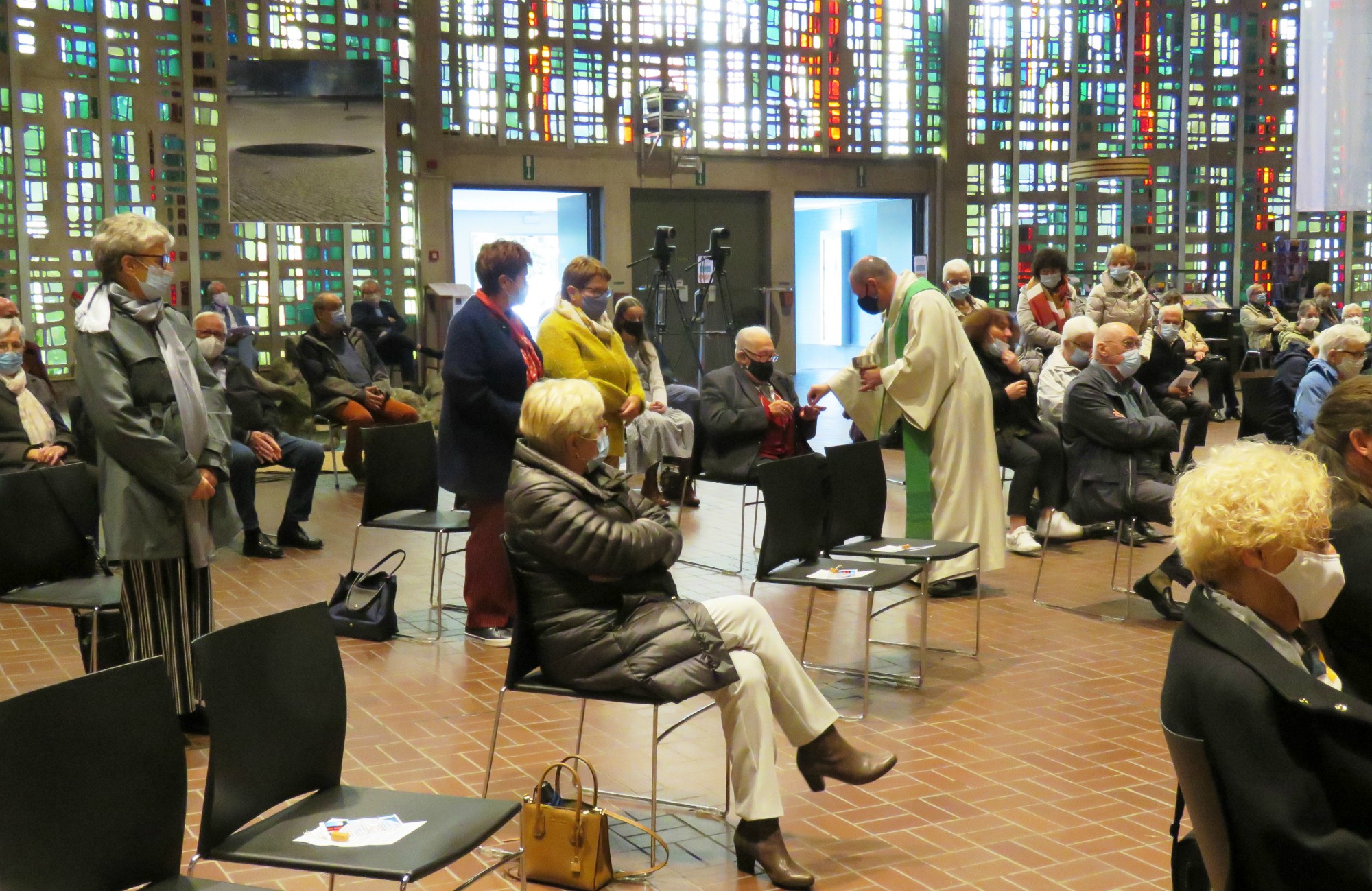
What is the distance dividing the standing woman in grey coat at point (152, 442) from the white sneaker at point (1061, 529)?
5.46 meters

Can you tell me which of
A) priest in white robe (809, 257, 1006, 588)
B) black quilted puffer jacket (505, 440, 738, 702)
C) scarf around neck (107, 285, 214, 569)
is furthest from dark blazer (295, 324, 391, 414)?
black quilted puffer jacket (505, 440, 738, 702)

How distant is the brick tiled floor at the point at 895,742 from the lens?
3869mm

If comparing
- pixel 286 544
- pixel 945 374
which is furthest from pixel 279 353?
pixel 945 374

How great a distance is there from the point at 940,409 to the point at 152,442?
3.97 m

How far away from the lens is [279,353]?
51.0 feet

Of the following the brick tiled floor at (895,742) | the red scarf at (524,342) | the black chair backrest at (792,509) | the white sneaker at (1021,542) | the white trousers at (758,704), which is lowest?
the brick tiled floor at (895,742)

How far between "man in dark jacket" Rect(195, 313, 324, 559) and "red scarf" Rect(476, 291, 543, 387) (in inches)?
111

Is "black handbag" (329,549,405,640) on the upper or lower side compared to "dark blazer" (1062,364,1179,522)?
lower

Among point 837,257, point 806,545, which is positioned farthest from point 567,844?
point 837,257

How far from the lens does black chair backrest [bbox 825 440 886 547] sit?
589 centimetres

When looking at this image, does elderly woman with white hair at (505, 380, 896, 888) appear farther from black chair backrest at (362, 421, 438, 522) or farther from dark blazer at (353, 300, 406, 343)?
dark blazer at (353, 300, 406, 343)

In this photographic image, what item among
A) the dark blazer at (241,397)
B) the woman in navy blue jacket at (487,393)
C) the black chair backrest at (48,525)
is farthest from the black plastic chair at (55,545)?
the dark blazer at (241,397)

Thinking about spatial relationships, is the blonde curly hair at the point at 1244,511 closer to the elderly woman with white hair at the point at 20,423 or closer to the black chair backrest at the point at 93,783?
the black chair backrest at the point at 93,783

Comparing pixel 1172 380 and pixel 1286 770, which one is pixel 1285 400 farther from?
pixel 1286 770
